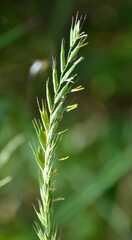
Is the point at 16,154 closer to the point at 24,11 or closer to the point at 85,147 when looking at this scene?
the point at 85,147

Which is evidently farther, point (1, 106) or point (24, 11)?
point (24, 11)

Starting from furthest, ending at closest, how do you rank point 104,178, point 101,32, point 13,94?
point 101,32 → point 13,94 → point 104,178

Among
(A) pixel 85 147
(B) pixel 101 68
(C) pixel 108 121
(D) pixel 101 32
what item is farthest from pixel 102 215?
(D) pixel 101 32

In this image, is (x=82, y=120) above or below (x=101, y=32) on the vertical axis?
below

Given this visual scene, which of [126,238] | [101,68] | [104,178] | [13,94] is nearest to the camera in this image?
[104,178]

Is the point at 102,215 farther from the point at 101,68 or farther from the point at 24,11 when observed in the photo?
the point at 24,11

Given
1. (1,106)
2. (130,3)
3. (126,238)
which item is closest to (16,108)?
(1,106)

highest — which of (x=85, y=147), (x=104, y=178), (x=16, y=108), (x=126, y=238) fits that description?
(x=16, y=108)
